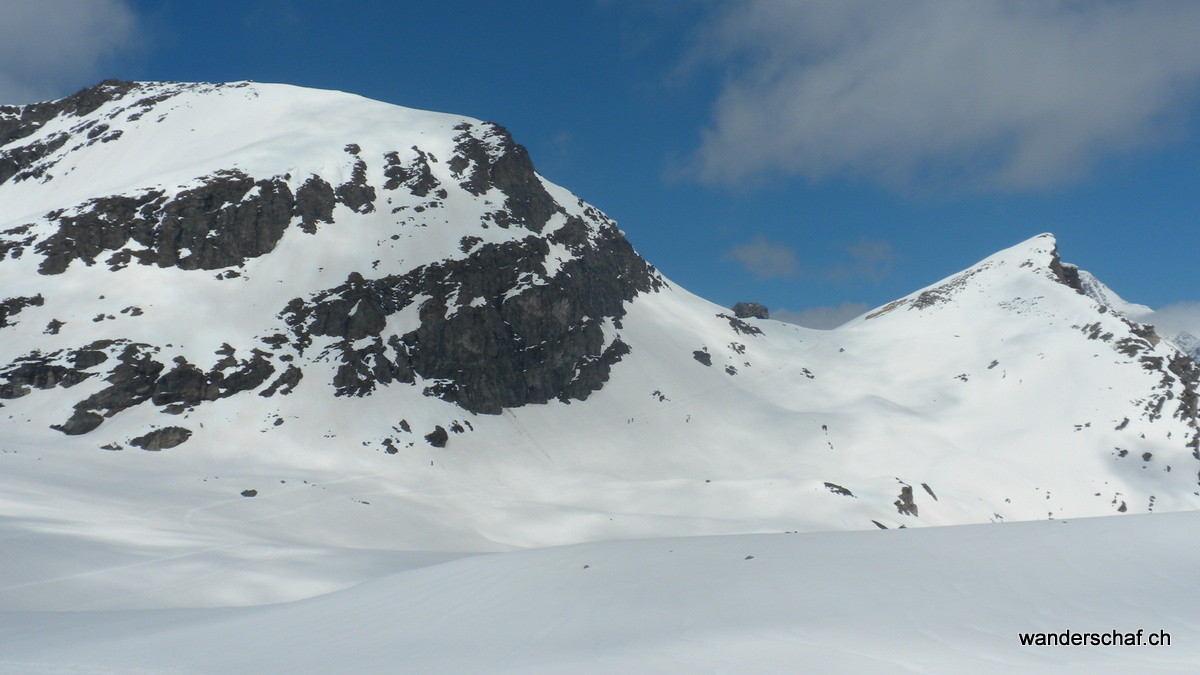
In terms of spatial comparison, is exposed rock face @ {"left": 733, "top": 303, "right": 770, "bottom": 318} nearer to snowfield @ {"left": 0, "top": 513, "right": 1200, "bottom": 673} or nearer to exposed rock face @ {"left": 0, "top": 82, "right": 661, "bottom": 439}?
exposed rock face @ {"left": 0, "top": 82, "right": 661, "bottom": 439}

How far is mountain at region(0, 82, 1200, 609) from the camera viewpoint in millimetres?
45688

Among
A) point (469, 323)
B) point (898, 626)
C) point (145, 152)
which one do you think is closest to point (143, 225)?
point (145, 152)

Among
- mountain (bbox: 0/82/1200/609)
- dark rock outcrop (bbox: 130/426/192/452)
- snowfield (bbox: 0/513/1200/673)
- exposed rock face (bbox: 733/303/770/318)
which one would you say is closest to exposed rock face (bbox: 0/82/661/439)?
dark rock outcrop (bbox: 130/426/192/452)

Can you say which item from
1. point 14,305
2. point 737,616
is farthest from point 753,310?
point 737,616

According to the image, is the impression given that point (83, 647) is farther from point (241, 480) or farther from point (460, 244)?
point (460, 244)

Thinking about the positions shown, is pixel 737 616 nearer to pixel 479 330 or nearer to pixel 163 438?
pixel 163 438

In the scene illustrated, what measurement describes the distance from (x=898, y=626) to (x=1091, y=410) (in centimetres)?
9837

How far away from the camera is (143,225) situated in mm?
72625

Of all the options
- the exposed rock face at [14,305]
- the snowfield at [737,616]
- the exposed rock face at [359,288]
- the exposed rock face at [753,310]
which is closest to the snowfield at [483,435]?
the snowfield at [737,616]

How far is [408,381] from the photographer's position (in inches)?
2790

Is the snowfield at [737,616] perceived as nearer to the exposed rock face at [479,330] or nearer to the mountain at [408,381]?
the mountain at [408,381]

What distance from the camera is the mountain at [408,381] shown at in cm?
4569

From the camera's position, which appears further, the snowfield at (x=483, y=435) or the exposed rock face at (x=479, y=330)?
the exposed rock face at (x=479, y=330)

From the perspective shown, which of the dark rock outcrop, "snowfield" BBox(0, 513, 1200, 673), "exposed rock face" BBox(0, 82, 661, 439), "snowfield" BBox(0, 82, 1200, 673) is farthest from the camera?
"exposed rock face" BBox(0, 82, 661, 439)
